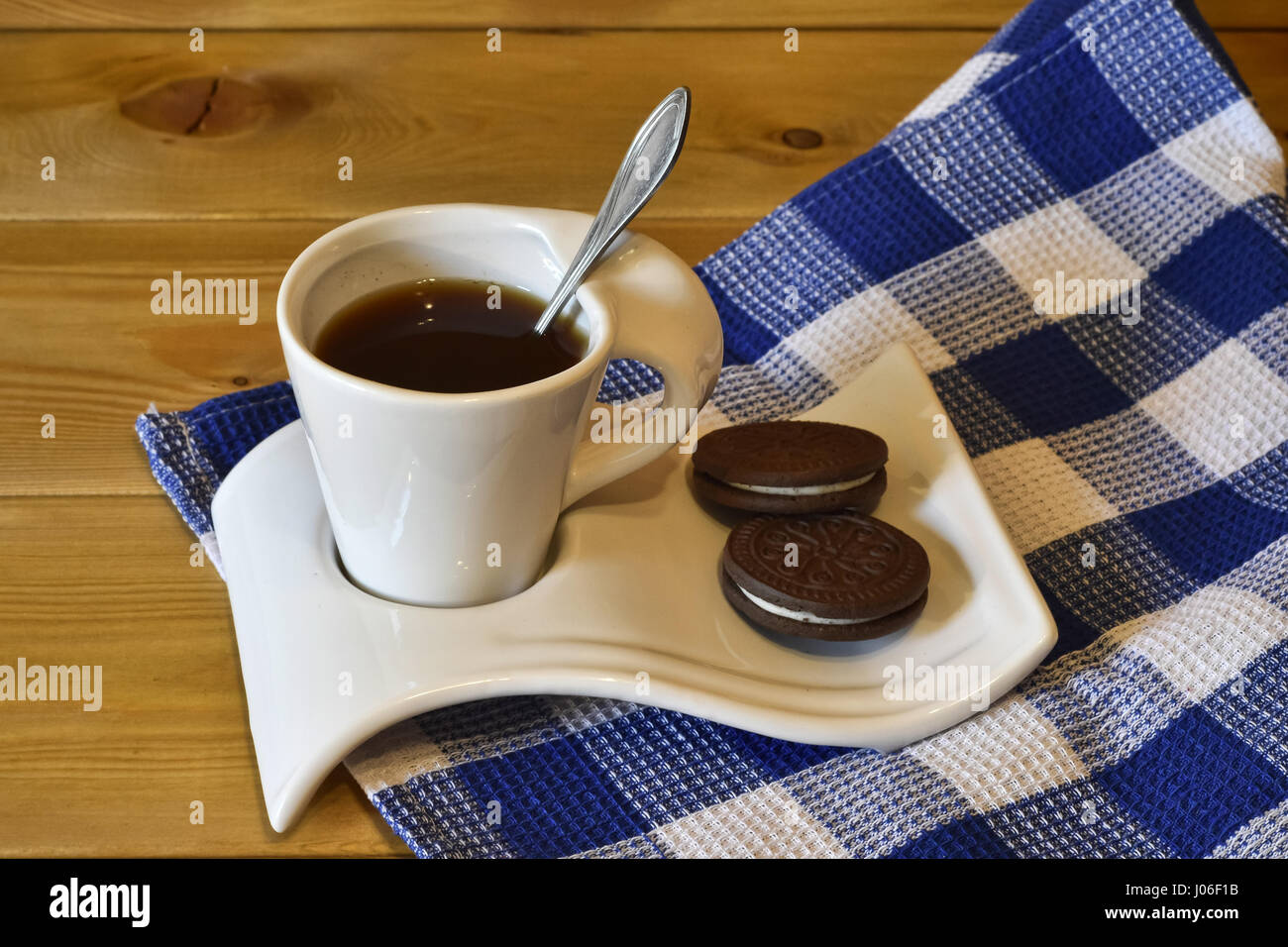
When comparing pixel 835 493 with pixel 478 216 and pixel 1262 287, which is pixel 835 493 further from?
pixel 1262 287

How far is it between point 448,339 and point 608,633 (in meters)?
0.14

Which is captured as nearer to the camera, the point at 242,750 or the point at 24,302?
the point at 242,750

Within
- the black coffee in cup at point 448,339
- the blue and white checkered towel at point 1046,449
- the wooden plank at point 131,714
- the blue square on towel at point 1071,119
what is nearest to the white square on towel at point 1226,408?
the blue and white checkered towel at point 1046,449

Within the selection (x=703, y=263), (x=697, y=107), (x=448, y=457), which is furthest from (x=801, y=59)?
(x=448, y=457)

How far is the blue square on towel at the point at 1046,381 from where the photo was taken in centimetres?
72

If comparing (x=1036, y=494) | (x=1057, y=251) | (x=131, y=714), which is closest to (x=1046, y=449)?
(x=1036, y=494)

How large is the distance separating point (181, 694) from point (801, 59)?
2.49 feet

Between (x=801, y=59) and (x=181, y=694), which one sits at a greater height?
(x=801, y=59)

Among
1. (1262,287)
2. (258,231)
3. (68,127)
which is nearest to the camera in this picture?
(1262,287)

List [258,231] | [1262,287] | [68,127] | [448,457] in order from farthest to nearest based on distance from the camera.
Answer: [68,127] < [258,231] < [1262,287] < [448,457]

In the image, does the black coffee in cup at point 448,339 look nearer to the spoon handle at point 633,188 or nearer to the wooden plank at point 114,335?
the spoon handle at point 633,188

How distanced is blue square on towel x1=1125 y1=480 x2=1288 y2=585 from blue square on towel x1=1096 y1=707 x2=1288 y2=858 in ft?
0.38

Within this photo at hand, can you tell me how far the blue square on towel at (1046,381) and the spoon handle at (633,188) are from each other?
27cm
